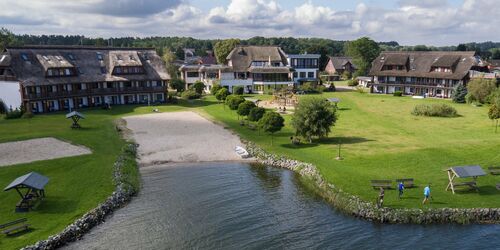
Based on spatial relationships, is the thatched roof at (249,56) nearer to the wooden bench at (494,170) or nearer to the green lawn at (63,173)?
the green lawn at (63,173)

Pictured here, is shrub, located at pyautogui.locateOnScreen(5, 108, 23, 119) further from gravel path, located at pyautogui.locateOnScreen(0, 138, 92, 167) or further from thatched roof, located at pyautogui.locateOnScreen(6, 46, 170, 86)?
gravel path, located at pyautogui.locateOnScreen(0, 138, 92, 167)

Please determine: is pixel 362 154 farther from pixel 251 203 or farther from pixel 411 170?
pixel 251 203

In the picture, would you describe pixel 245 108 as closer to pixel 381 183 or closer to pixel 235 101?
pixel 235 101

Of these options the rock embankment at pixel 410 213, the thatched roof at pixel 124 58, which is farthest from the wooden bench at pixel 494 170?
the thatched roof at pixel 124 58

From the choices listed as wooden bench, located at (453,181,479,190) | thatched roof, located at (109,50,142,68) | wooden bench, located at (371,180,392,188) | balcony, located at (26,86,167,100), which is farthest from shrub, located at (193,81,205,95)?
wooden bench, located at (453,181,479,190)

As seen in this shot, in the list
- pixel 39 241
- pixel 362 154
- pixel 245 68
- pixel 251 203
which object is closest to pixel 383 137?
pixel 362 154

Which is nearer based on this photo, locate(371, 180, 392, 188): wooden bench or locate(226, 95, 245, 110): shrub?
locate(371, 180, 392, 188): wooden bench
